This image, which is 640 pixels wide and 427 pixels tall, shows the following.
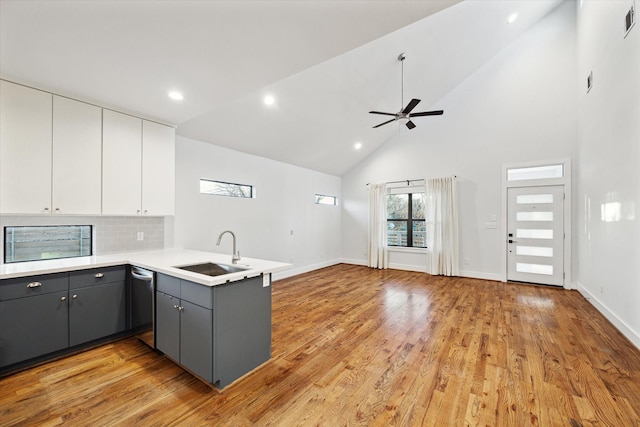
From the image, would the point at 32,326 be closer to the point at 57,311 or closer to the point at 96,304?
the point at 57,311

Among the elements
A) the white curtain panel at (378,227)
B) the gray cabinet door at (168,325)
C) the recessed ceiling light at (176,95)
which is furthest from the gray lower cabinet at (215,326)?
the white curtain panel at (378,227)

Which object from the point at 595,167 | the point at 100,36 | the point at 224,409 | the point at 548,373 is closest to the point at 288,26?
the point at 100,36

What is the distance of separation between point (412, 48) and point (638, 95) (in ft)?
8.87

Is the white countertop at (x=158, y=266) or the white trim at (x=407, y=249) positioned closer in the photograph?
the white countertop at (x=158, y=266)

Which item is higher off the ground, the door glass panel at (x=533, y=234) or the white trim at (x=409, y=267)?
the door glass panel at (x=533, y=234)

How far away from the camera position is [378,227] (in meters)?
6.93

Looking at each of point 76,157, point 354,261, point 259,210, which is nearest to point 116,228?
point 76,157

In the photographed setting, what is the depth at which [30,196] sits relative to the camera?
245cm

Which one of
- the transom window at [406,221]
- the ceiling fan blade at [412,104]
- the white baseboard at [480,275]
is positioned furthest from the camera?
the transom window at [406,221]

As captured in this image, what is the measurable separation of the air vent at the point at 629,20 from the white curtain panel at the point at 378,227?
4488mm

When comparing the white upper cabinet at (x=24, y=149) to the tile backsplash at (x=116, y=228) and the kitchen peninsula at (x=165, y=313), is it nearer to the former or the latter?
the tile backsplash at (x=116, y=228)

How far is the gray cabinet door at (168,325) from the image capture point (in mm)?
2250

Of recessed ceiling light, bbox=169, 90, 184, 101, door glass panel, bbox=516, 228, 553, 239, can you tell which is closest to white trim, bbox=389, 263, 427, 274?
door glass panel, bbox=516, 228, 553, 239

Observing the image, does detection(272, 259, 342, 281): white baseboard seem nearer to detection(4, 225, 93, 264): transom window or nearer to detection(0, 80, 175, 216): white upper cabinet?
detection(0, 80, 175, 216): white upper cabinet
